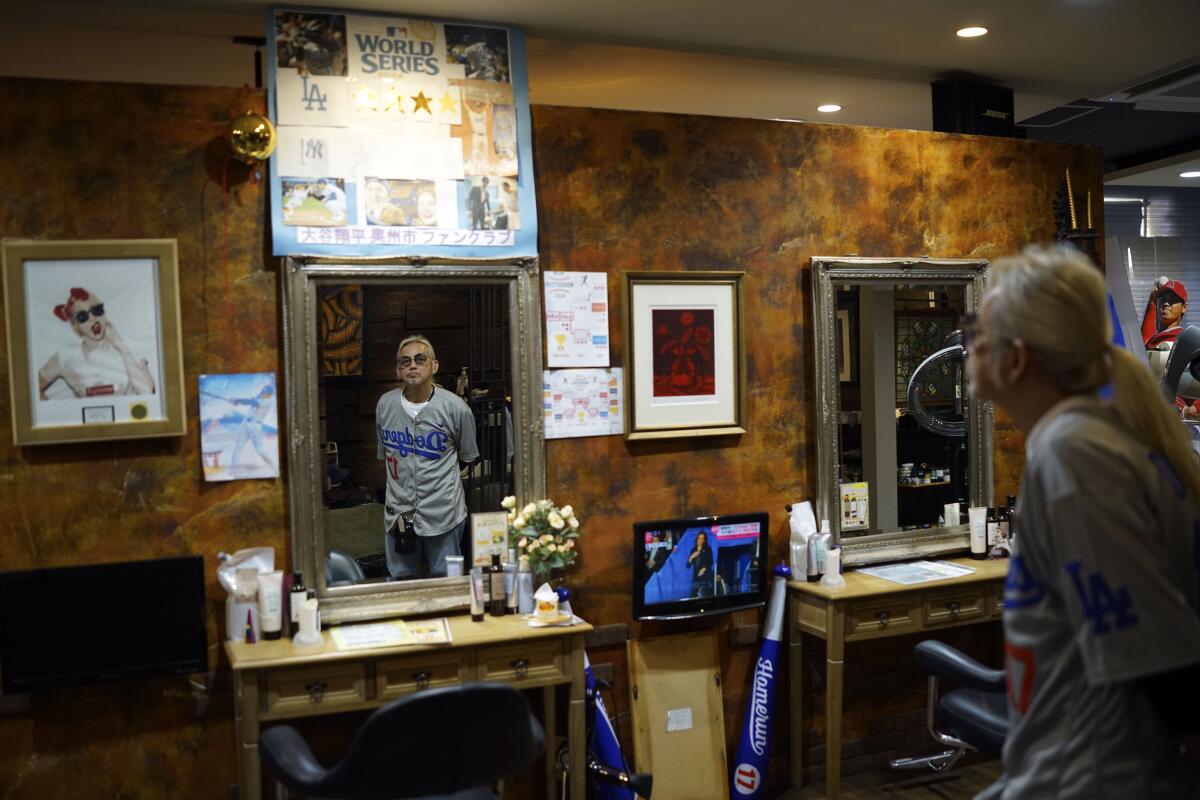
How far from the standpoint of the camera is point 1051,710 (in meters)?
1.43

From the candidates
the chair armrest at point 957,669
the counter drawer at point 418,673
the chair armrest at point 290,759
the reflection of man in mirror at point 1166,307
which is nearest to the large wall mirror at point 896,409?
the chair armrest at point 957,669

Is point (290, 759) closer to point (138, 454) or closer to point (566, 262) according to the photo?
point (138, 454)

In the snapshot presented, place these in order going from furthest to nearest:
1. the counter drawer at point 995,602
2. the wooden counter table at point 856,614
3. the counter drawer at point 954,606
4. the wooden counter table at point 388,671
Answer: the counter drawer at point 995,602 → the counter drawer at point 954,606 → the wooden counter table at point 856,614 → the wooden counter table at point 388,671

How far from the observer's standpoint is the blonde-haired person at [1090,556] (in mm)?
1337

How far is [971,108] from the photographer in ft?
14.7

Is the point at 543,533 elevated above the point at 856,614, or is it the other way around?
the point at 543,533

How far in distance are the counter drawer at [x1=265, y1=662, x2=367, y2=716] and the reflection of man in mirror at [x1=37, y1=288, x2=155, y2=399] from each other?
941 millimetres

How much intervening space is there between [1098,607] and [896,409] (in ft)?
9.61

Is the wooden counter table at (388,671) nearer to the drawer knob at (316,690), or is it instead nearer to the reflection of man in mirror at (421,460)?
the drawer knob at (316,690)

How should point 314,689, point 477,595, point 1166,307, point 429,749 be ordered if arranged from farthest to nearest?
point 1166,307 < point 477,595 < point 314,689 < point 429,749

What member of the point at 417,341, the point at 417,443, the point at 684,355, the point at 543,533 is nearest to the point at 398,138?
the point at 417,341

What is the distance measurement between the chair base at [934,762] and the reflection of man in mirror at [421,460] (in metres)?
1.98

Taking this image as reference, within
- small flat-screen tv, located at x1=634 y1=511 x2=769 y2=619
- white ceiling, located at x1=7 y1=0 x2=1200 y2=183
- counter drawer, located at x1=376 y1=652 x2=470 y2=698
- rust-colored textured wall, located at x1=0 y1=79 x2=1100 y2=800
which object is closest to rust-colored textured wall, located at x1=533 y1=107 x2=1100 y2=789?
rust-colored textured wall, located at x1=0 y1=79 x2=1100 y2=800

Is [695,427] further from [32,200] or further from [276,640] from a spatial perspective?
[32,200]
